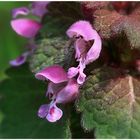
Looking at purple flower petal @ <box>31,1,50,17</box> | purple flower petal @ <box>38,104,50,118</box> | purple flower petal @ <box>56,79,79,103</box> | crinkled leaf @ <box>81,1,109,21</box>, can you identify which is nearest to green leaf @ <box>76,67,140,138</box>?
purple flower petal @ <box>56,79,79,103</box>

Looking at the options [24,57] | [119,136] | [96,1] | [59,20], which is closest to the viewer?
[119,136]

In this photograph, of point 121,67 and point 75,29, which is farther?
point 121,67

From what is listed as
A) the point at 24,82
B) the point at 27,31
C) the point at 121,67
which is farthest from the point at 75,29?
the point at 24,82

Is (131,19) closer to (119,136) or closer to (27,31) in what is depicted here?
(119,136)

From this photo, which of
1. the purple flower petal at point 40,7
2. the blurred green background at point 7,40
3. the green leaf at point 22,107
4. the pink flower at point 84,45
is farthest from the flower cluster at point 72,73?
the blurred green background at point 7,40

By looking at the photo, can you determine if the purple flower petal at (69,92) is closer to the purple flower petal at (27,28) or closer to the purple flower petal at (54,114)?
the purple flower petal at (54,114)

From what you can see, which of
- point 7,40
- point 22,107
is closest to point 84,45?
point 22,107

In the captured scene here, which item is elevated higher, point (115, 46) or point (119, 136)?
point (115, 46)

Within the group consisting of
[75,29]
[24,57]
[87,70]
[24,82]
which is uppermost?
[75,29]

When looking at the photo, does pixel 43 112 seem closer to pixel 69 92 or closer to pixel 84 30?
pixel 69 92
